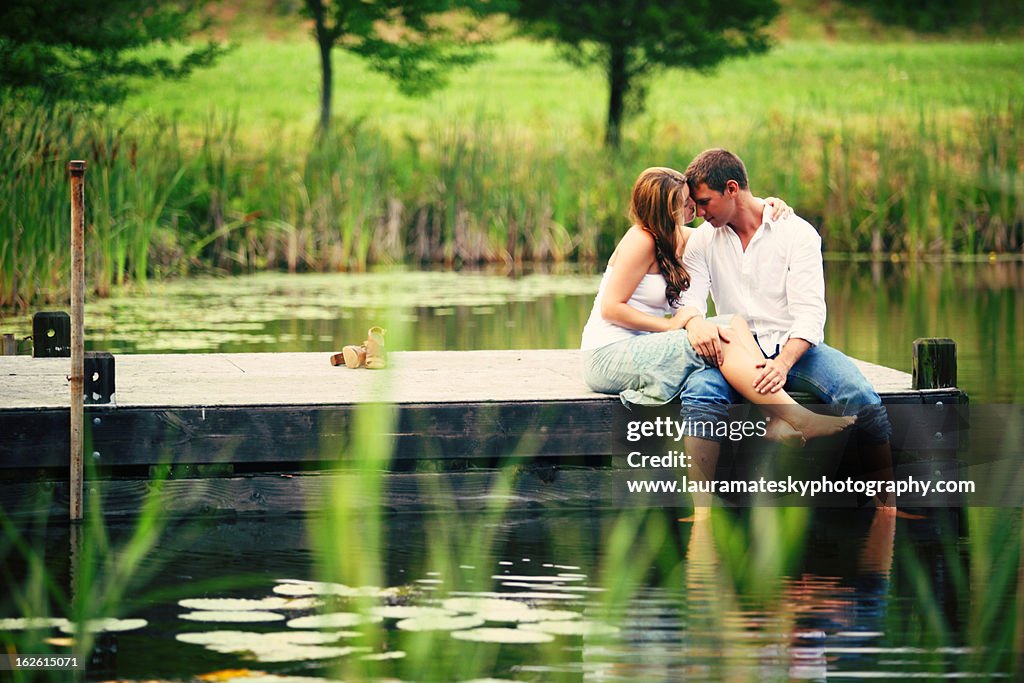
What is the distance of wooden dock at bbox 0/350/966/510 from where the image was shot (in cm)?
625

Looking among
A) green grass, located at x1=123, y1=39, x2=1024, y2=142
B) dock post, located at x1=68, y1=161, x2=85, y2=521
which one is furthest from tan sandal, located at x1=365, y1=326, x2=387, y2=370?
green grass, located at x1=123, y1=39, x2=1024, y2=142

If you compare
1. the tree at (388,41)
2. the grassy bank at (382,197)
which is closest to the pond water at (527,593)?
the grassy bank at (382,197)

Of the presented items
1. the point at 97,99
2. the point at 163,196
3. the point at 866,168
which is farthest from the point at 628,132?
the point at 163,196

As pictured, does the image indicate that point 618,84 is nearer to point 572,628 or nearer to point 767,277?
point 767,277

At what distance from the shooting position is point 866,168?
2739 centimetres

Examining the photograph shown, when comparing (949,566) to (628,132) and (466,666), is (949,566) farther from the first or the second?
(628,132)

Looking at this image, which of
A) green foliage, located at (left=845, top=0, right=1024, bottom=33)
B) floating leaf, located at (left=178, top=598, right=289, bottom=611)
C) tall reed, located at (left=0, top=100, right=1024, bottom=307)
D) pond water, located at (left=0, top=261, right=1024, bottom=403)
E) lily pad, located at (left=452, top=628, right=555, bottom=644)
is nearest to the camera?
lily pad, located at (left=452, top=628, right=555, bottom=644)

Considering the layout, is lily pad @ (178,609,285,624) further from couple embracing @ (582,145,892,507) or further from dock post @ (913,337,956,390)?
dock post @ (913,337,956,390)

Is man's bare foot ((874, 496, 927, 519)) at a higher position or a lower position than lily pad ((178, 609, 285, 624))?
higher

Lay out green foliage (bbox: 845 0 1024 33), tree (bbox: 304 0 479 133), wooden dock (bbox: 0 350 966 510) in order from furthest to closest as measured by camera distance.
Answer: green foliage (bbox: 845 0 1024 33)
tree (bbox: 304 0 479 133)
wooden dock (bbox: 0 350 966 510)

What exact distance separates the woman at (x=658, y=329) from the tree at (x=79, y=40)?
540 inches

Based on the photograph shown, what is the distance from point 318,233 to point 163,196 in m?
3.17

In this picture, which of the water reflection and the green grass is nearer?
the water reflection

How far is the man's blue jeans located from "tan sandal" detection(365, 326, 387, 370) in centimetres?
148
